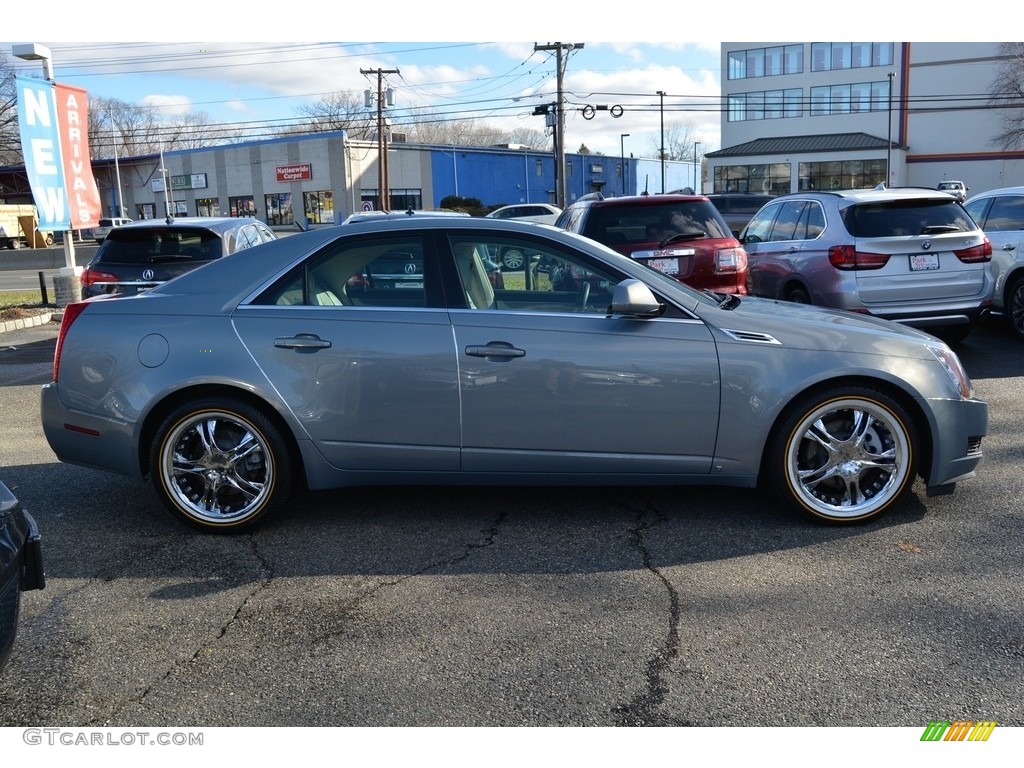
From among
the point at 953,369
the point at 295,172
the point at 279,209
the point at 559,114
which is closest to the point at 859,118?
the point at 559,114

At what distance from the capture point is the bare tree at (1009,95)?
66188 millimetres

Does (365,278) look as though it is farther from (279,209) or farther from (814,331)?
(279,209)

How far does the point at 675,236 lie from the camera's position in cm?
898

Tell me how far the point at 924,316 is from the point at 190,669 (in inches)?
297

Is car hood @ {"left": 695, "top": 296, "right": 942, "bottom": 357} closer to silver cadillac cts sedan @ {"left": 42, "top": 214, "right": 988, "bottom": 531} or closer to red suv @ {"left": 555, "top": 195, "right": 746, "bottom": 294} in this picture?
silver cadillac cts sedan @ {"left": 42, "top": 214, "right": 988, "bottom": 531}

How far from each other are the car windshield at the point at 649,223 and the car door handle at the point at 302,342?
4947 mm

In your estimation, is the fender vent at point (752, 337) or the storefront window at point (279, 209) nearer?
the fender vent at point (752, 337)

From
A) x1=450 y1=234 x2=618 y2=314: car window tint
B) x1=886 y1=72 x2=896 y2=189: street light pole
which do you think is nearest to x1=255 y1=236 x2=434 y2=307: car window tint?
x1=450 y1=234 x2=618 y2=314: car window tint

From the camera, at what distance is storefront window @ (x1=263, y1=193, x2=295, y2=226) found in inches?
2480

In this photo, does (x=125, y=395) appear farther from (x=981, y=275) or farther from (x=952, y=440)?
(x=981, y=275)

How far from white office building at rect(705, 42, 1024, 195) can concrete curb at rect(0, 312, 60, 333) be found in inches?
2414

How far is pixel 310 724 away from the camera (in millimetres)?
2965

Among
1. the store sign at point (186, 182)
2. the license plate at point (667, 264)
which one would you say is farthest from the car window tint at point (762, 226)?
the store sign at point (186, 182)

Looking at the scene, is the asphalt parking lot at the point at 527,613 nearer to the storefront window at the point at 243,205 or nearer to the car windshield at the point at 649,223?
the car windshield at the point at 649,223
